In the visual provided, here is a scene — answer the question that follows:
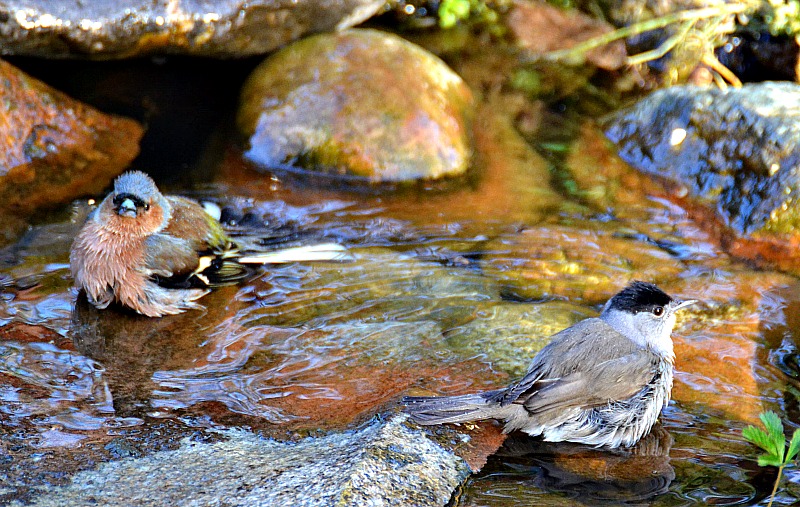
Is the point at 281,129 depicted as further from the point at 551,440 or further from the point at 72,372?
the point at 551,440

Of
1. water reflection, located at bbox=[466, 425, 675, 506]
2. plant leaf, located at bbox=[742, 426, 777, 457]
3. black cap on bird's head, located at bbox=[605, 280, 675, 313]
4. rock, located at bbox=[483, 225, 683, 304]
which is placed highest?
black cap on bird's head, located at bbox=[605, 280, 675, 313]

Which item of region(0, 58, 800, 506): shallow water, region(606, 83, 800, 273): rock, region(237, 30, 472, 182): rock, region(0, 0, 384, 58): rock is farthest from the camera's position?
region(237, 30, 472, 182): rock

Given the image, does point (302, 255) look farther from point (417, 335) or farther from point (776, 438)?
point (776, 438)

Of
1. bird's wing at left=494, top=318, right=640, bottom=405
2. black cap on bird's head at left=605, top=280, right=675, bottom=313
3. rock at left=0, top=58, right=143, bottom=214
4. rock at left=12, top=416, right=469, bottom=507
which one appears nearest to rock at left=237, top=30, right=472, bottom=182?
rock at left=0, top=58, right=143, bottom=214

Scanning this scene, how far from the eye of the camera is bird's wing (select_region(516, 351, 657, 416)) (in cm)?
437

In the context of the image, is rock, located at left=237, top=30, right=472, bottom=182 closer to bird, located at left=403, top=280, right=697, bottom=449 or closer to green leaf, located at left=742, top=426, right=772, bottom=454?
bird, located at left=403, top=280, right=697, bottom=449

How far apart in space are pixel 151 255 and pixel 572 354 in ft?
10.0

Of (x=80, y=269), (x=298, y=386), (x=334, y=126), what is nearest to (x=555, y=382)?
(x=298, y=386)

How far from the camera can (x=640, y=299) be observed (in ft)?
15.7

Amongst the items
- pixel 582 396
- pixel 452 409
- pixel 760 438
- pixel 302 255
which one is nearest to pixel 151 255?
pixel 302 255

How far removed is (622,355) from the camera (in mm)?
4652

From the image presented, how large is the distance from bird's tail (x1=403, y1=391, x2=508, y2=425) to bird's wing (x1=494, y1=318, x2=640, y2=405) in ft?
0.24

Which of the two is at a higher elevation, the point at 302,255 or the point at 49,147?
the point at 49,147

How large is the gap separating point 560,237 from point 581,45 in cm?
352
